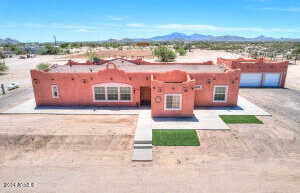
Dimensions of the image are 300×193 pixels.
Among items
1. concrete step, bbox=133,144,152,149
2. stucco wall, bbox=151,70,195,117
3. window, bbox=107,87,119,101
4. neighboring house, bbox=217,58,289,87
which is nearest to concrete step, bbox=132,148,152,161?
concrete step, bbox=133,144,152,149

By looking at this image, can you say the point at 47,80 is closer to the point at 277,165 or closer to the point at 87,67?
the point at 87,67

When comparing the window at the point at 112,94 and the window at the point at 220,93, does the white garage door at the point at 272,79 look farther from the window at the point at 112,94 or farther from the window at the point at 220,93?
the window at the point at 112,94

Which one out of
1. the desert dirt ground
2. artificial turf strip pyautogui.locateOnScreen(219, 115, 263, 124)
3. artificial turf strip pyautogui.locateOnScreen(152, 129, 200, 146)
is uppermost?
artificial turf strip pyautogui.locateOnScreen(219, 115, 263, 124)

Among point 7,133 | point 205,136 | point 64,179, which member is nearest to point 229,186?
point 205,136

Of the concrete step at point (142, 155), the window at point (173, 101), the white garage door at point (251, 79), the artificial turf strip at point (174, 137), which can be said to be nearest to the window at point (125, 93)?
the window at point (173, 101)

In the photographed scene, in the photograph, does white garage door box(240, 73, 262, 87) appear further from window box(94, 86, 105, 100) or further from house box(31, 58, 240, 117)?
window box(94, 86, 105, 100)
